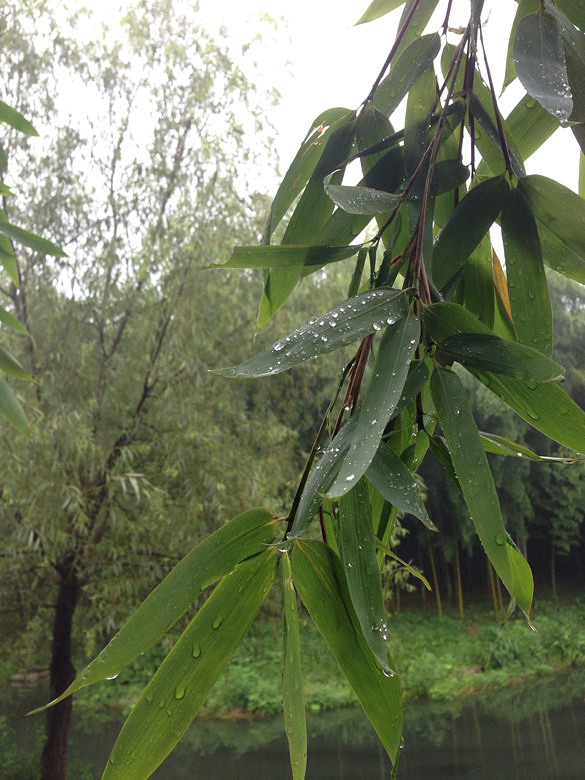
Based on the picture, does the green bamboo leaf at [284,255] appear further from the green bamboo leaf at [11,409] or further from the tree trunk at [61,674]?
the tree trunk at [61,674]

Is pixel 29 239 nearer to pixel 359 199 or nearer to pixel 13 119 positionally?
pixel 13 119

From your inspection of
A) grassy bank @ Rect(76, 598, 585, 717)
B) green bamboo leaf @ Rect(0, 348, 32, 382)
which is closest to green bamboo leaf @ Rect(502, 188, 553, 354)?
green bamboo leaf @ Rect(0, 348, 32, 382)

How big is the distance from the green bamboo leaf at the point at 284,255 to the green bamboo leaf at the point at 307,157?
0.25 feet

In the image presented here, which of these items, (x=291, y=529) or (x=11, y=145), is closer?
(x=291, y=529)

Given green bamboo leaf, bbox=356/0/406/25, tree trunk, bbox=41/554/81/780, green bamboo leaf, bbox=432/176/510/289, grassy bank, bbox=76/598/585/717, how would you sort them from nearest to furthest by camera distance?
green bamboo leaf, bbox=432/176/510/289 → green bamboo leaf, bbox=356/0/406/25 → tree trunk, bbox=41/554/81/780 → grassy bank, bbox=76/598/585/717

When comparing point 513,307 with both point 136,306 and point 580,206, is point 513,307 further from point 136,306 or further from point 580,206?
point 136,306

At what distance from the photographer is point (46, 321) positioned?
3205mm

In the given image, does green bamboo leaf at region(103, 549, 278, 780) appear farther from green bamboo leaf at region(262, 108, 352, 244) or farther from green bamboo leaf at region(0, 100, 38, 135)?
green bamboo leaf at region(0, 100, 38, 135)

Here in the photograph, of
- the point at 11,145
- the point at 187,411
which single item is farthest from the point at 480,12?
the point at 11,145

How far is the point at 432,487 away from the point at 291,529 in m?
6.21

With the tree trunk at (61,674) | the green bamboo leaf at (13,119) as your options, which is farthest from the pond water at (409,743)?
the green bamboo leaf at (13,119)

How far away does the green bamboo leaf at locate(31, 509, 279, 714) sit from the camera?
0.24 m

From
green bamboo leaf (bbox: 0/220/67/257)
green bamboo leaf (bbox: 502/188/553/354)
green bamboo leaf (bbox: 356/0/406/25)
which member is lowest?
green bamboo leaf (bbox: 502/188/553/354)

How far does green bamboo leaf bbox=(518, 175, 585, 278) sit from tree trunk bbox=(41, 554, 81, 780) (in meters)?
3.19
